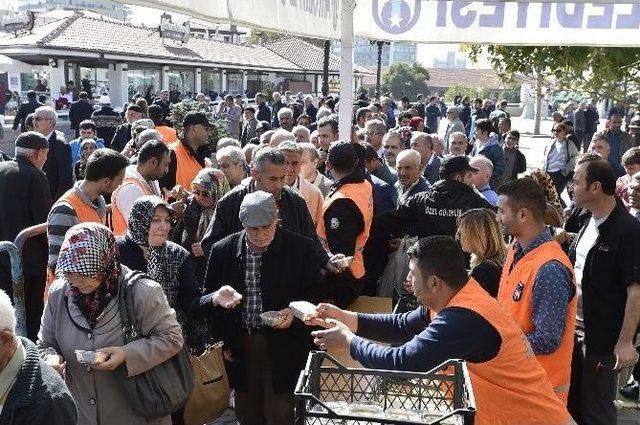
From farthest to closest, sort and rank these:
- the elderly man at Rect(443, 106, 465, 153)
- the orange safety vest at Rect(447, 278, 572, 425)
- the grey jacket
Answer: the elderly man at Rect(443, 106, 465, 153)
the grey jacket
the orange safety vest at Rect(447, 278, 572, 425)

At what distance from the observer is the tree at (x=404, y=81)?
78875 mm

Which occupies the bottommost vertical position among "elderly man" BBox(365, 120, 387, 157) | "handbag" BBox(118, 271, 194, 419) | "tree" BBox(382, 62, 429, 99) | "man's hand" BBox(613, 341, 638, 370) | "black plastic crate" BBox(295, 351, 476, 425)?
"man's hand" BBox(613, 341, 638, 370)

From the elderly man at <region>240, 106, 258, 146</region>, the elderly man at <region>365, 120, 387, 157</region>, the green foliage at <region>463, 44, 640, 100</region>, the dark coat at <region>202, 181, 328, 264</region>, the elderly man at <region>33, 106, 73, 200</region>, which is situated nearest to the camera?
the dark coat at <region>202, 181, 328, 264</region>

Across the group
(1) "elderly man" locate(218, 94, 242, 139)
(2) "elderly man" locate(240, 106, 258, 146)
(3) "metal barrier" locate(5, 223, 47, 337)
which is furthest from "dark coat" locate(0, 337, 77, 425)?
(1) "elderly man" locate(218, 94, 242, 139)

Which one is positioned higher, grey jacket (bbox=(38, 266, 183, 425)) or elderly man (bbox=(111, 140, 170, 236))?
elderly man (bbox=(111, 140, 170, 236))

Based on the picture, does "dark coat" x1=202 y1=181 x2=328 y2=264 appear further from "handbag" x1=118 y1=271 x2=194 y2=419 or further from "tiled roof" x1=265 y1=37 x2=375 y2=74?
"tiled roof" x1=265 y1=37 x2=375 y2=74

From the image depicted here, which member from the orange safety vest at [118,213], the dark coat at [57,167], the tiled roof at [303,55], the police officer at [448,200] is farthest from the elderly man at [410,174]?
the tiled roof at [303,55]

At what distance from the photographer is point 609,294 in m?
3.92

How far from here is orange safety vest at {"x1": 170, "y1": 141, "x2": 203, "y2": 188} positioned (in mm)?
6344

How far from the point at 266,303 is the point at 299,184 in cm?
163

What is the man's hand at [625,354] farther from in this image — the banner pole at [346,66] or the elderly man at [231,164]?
the elderly man at [231,164]

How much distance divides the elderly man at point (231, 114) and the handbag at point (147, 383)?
16.9m

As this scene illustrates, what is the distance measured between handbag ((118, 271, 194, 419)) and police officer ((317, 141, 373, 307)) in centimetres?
168

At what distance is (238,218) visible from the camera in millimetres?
4379
